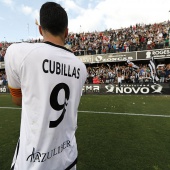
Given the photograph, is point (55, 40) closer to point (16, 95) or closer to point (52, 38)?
point (52, 38)

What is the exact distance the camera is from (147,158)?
5160mm

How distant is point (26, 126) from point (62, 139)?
0.36 meters

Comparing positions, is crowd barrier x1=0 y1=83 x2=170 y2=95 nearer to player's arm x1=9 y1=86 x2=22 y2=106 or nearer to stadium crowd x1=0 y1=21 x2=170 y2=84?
stadium crowd x1=0 y1=21 x2=170 y2=84

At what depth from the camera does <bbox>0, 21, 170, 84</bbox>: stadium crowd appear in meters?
22.8

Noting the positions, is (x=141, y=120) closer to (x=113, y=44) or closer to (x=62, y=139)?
(x=62, y=139)

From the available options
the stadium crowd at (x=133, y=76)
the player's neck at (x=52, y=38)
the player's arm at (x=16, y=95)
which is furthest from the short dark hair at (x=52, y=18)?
the stadium crowd at (x=133, y=76)

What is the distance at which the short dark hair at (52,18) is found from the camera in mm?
1841

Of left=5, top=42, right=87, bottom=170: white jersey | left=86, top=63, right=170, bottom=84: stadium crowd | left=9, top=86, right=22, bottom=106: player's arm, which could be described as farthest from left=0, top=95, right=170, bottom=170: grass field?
left=86, top=63, right=170, bottom=84: stadium crowd

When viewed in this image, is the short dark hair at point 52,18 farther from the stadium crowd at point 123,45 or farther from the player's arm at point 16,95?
the stadium crowd at point 123,45

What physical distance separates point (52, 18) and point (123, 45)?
94.4 ft

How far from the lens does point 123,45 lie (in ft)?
97.3

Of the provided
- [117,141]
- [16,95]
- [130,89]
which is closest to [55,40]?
[16,95]

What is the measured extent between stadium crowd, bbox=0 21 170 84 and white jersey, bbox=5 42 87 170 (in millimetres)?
19768

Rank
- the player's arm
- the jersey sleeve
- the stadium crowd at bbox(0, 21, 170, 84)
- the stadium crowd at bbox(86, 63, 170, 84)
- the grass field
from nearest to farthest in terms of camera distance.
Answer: the jersey sleeve → the player's arm → the grass field → the stadium crowd at bbox(86, 63, 170, 84) → the stadium crowd at bbox(0, 21, 170, 84)
